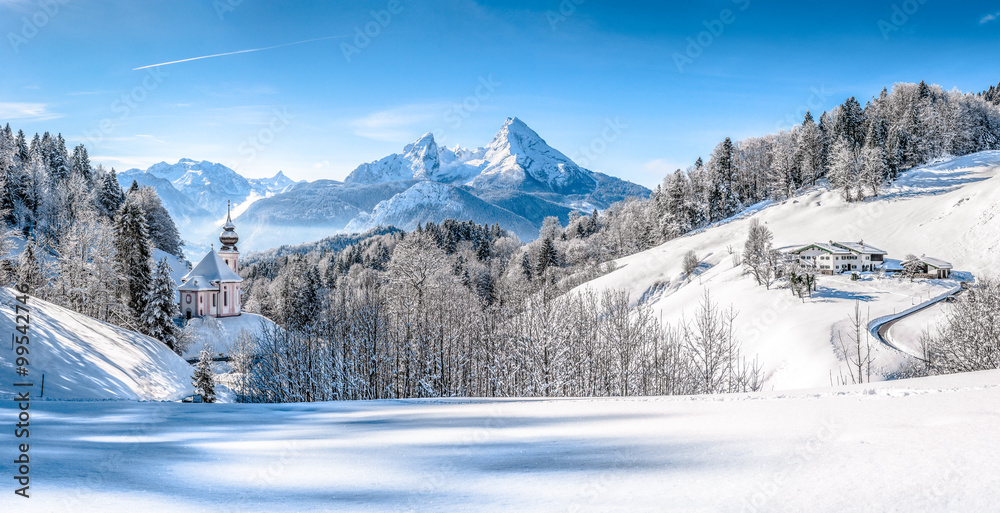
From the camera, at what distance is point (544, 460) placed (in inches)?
222

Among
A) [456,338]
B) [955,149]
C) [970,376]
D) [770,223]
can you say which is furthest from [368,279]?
[955,149]

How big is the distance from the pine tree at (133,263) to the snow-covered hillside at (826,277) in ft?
139

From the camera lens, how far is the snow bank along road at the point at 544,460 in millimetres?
4172

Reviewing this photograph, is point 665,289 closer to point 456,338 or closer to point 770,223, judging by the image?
point 770,223

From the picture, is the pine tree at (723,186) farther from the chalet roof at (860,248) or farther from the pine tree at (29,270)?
the pine tree at (29,270)

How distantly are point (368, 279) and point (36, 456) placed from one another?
77.3m

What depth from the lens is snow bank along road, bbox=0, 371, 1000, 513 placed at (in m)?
4.17

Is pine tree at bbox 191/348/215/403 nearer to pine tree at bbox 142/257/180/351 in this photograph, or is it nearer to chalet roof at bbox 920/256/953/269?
pine tree at bbox 142/257/180/351

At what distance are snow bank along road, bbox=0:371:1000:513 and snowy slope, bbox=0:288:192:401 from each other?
252 inches

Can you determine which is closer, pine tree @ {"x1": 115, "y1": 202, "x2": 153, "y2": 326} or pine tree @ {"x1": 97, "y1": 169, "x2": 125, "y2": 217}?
pine tree @ {"x1": 115, "y1": 202, "x2": 153, "y2": 326}

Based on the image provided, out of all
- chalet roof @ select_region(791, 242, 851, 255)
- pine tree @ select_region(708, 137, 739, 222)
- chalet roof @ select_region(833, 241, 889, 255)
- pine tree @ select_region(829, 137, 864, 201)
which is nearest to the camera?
chalet roof @ select_region(833, 241, 889, 255)

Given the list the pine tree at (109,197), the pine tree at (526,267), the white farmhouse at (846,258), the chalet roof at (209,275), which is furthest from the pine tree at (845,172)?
the pine tree at (109,197)

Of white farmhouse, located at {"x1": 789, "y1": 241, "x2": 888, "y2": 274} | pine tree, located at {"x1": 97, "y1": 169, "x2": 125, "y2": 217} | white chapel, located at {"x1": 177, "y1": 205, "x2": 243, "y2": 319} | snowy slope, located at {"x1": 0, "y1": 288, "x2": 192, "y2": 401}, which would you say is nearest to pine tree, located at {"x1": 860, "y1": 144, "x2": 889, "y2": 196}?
white farmhouse, located at {"x1": 789, "y1": 241, "x2": 888, "y2": 274}

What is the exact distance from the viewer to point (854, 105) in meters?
99.6
